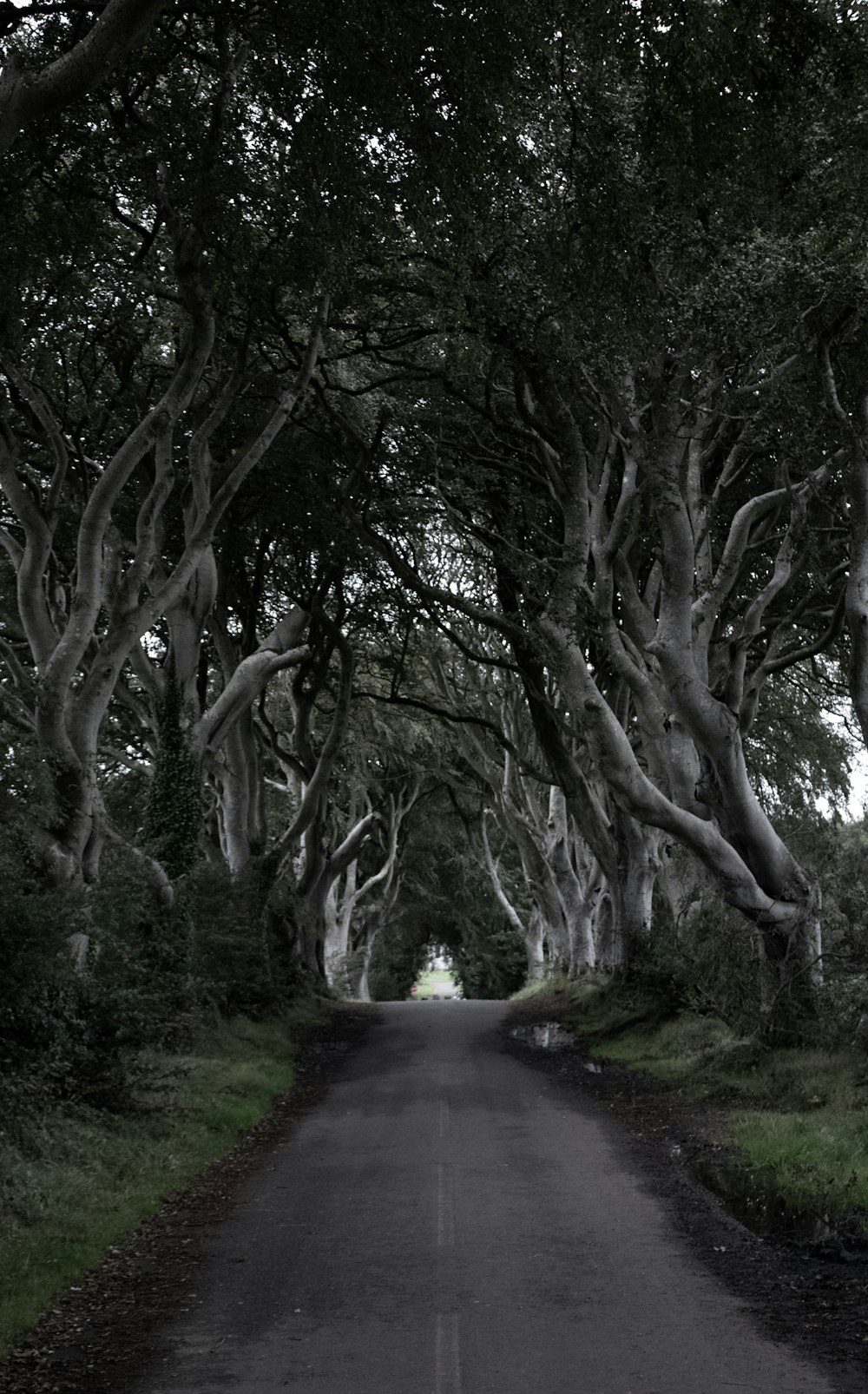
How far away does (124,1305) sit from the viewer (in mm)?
8211

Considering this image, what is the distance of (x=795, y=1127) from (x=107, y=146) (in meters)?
12.0

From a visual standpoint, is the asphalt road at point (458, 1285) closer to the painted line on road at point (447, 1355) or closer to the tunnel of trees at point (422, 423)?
the painted line on road at point (447, 1355)

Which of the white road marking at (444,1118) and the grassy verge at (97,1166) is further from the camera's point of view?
the white road marking at (444,1118)

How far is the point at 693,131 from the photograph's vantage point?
32.1ft

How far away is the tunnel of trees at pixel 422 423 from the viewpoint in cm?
1075

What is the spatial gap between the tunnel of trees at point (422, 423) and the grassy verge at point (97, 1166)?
0.81 m

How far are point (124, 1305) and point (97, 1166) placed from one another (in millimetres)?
3317

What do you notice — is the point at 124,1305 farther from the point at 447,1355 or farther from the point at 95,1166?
the point at 95,1166

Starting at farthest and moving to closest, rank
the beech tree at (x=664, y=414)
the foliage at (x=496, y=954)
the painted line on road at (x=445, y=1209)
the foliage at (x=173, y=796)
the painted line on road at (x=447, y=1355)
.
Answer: the foliage at (x=496, y=954)
the foliage at (x=173, y=796)
the beech tree at (x=664, y=414)
the painted line on road at (x=445, y=1209)
the painted line on road at (x=447, y=1355)


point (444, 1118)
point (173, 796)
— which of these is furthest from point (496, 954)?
point (444, 1118)

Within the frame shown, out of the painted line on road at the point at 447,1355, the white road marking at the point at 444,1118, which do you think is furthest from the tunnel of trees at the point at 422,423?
the painted line on road at the point at 447,1355

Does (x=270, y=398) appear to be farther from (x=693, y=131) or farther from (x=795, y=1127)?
(x=795, y=1127)

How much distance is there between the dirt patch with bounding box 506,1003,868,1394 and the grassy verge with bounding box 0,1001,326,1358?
13.9 feet

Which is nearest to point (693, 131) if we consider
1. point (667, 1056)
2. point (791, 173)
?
point (791, 173)
